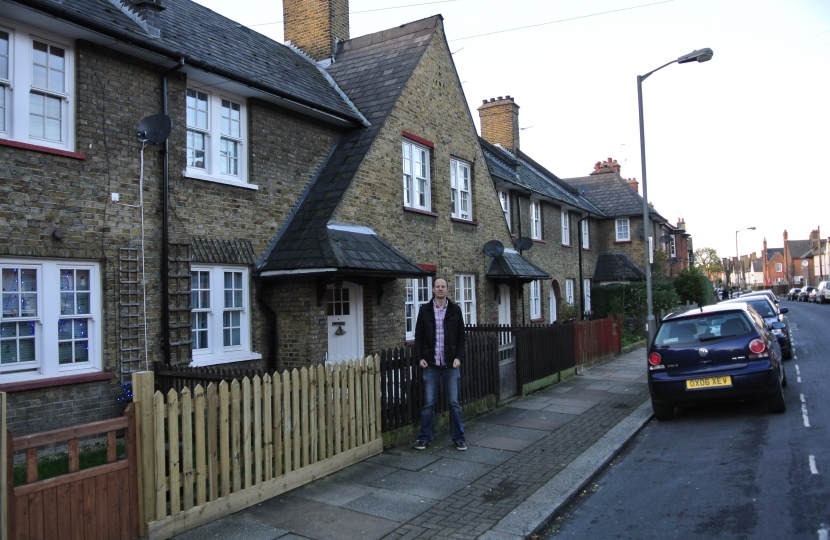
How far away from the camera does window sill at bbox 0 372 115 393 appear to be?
24.4 feet

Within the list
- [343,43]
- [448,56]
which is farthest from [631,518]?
[343,43]

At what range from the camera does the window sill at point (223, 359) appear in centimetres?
986

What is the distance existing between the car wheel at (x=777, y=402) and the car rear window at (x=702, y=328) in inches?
38.5

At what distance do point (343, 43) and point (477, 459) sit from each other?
12.4 meters

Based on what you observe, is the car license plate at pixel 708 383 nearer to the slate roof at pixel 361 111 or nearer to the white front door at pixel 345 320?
the slate roof at pixel 361 111

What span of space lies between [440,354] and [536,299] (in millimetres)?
15405

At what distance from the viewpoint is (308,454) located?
6.85 metres

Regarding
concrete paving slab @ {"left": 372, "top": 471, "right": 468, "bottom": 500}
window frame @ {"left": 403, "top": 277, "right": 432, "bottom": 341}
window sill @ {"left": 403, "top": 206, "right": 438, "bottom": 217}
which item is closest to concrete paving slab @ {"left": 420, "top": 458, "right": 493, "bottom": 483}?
concrete paving slab @ {"left": 372, "top": 471, "right": 468, "bottom": 500}

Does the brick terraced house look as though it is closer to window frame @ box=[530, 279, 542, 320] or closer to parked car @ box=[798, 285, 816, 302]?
window frame @ box=[530, 279, 542, 320]

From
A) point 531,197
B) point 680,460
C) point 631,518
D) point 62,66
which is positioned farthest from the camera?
point 531,197

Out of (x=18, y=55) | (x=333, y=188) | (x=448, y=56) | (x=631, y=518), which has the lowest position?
(x=631, y=518)

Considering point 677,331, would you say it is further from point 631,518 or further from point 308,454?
point 308,454

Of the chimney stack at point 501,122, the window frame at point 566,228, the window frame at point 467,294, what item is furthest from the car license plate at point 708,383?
the chimney stack at point 501,122

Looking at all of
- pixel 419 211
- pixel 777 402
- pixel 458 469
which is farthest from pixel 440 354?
pixel 419 211
